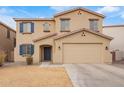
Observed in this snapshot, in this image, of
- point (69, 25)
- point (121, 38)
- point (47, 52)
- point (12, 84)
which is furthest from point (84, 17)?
point (12, 84)

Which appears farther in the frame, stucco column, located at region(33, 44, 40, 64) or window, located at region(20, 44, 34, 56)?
window, located at region(20, 44, 34, 56)

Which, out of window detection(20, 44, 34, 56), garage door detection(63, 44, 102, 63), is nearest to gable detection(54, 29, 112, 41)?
garage door detection(63, 44, 102, 63)

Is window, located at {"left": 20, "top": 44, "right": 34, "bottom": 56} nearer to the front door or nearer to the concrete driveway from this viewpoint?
the front door

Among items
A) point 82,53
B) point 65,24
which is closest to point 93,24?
point 65,24

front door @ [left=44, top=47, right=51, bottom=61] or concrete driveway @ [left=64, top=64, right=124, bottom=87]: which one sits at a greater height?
front door @ [left=44, top=47, right=51, bottom=61]

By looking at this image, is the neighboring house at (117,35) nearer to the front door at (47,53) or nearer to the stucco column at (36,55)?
the front door at (47,53)

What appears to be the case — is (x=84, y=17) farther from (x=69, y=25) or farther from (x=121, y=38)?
(x=121, y=38)

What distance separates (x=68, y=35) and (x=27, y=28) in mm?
6040

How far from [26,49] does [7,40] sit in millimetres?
4786

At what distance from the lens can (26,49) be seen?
28906 millimetres

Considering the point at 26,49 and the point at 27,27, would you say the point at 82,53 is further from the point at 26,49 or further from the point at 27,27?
the point at 27,27

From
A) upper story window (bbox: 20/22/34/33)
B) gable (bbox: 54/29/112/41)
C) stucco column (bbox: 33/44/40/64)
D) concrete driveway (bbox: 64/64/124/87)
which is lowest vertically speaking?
concrete driveway (bbox: 64/64/124/87)

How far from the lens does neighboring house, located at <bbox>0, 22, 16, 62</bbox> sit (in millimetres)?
29973
